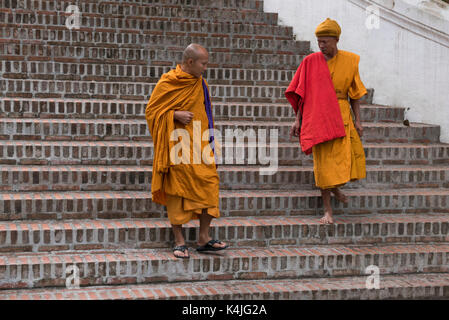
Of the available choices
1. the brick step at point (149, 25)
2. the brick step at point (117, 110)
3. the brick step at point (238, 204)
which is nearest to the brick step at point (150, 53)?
the brick step at point (149, 25)

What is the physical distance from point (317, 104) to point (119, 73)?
10.4 ft

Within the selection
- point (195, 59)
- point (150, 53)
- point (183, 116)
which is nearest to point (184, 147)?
point (183, 116)

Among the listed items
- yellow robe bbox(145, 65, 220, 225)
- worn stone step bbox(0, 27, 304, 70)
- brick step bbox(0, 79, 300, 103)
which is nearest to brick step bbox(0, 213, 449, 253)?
yellow robe bbox(145, 65, 220, 225)

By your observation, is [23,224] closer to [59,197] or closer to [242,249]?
[59,197]

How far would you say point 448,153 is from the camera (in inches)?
317

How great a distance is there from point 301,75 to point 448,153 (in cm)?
256

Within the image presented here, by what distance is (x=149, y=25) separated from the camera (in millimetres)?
9727

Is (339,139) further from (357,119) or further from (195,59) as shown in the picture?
(195,59)

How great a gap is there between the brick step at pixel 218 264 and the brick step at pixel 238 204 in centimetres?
52

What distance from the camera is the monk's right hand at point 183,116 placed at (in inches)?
223

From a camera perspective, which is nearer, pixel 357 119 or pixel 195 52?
pixel 195 52

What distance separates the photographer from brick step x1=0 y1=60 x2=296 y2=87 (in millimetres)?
8281

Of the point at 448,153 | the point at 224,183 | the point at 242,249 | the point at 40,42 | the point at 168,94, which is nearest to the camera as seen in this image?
the point at 168,94

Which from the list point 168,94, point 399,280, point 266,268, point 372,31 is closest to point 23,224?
point 168,94
